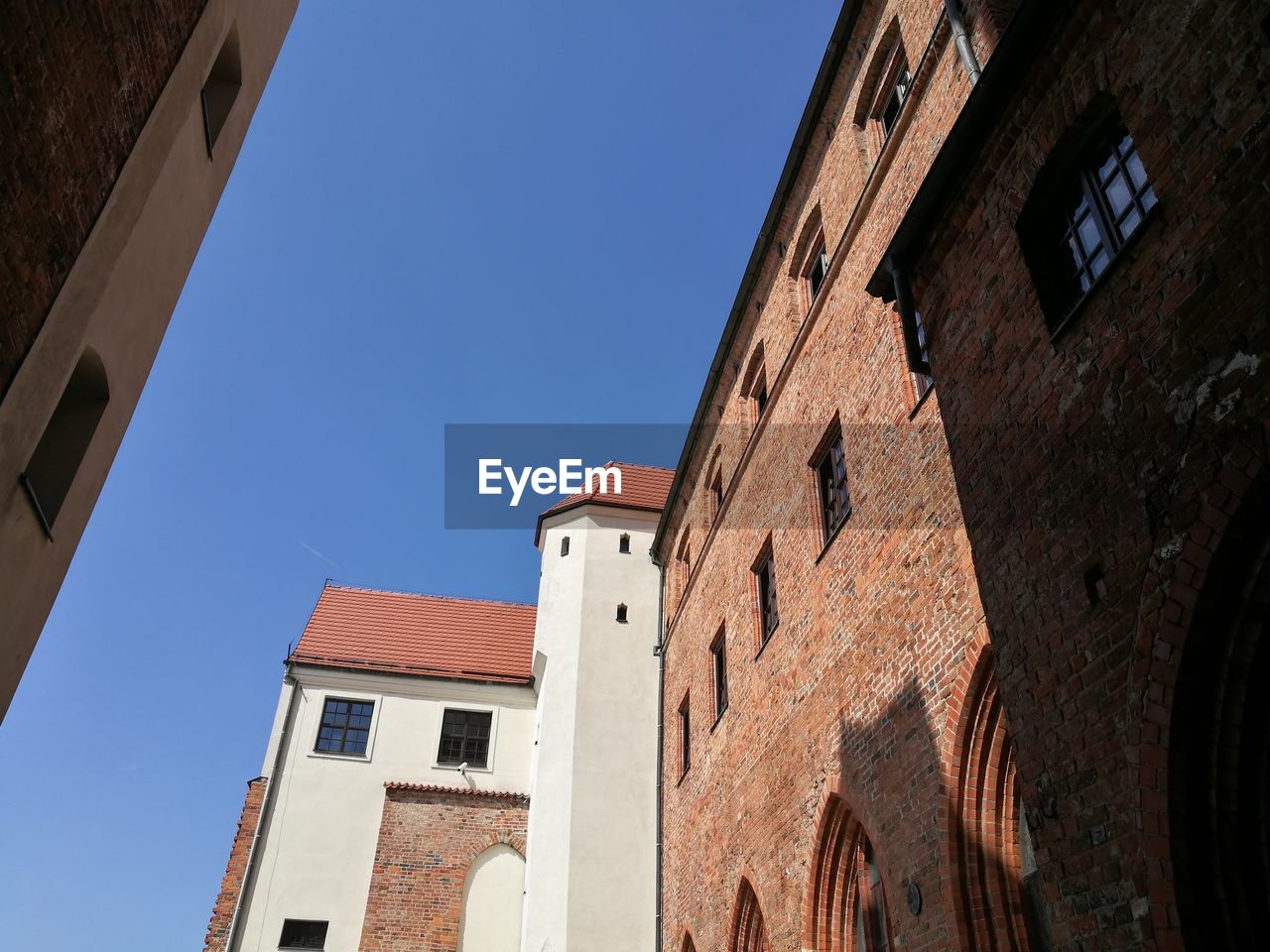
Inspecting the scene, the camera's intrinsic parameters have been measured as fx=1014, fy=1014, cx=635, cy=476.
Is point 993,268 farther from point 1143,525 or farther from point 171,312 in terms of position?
point 171,312

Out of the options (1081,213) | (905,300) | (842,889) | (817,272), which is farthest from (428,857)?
(1081,213)

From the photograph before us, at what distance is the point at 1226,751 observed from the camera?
13.6 feet

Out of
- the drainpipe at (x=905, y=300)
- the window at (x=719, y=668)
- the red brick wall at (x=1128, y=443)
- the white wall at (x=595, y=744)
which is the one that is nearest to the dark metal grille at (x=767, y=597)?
the window at (x=719, y=668)

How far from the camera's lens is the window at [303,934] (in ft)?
65.3

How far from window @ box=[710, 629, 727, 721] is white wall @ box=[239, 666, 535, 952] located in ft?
29.2

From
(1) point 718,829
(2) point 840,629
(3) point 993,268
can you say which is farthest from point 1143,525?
(1) point 718,829

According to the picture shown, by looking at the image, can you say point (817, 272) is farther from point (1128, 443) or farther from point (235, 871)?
point (235, 871)

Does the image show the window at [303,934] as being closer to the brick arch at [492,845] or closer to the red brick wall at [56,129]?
the brick arch at [492,845]

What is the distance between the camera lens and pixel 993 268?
6293mm

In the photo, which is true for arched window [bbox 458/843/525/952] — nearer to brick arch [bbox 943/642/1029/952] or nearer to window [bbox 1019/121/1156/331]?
brick arch [bbox 943/642/1029/952]

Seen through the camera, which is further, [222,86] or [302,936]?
[302,936]

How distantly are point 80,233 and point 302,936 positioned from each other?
1752 cm

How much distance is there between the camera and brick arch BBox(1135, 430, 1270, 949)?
402cm

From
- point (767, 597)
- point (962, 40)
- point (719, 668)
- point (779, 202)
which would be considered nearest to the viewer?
point (962, 40)
